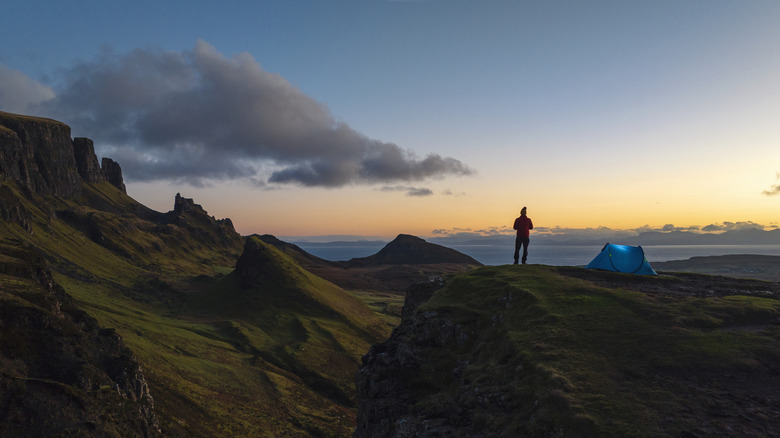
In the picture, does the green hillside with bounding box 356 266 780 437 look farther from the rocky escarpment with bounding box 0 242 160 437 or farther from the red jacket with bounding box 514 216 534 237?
the rocky escarpment with bounding box 0 242 160 437

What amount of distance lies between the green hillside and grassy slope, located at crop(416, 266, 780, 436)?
0.20 feet

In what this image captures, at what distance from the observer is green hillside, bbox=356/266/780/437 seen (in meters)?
14.8

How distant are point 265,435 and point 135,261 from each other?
563 ft

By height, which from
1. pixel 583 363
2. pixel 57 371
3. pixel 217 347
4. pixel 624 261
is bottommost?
pixel 217 347

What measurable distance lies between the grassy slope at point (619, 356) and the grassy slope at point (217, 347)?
46.2 m

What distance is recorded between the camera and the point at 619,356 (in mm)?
18766

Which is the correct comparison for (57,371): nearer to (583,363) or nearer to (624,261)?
(583,363)

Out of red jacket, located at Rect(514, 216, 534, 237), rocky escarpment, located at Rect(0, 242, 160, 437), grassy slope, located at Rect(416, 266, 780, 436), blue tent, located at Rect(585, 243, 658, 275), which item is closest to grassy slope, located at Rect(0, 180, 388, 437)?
rocky escarpment, located at Rect(0, 242, 160, 437)

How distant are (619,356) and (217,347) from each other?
91.1 meters

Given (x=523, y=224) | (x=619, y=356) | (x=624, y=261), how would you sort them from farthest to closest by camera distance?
(x=523, y=224)
(x=624, y=261)
(x=619, y=356)

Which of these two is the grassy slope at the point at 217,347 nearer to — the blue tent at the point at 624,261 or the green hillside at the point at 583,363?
the green hillside at the point at 583,363

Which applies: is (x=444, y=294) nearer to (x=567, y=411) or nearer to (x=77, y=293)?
(x=567, y=411)

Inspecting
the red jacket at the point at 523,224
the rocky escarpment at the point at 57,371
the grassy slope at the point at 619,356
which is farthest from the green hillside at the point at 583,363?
the rocky escarpment at the point at 57,371

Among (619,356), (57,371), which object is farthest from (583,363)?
(57,371)
